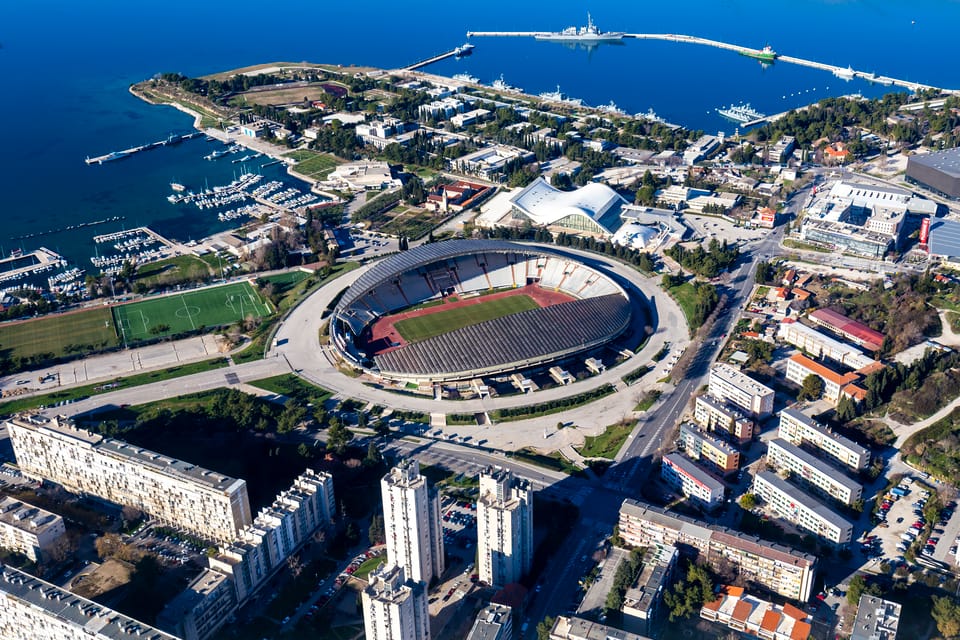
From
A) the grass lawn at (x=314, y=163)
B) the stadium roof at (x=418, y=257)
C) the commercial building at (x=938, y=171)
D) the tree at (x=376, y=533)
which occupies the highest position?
the grass lawn at (x=314, y=163)

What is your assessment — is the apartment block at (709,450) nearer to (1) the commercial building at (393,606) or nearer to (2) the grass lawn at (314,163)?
(1) the commercial building at (393,606)

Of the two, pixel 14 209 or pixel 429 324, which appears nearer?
pixel 429 324

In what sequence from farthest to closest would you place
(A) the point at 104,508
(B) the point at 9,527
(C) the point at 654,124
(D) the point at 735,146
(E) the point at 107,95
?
(E) the point at 107,95
(C) the point at 654,124
(D) the point at 735,146
(A) the point at 104,508
(B) the point at 9,527

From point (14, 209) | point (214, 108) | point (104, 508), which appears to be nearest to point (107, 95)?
point (214, 108)

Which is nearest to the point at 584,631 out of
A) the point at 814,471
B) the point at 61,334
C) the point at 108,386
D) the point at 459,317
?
the point at 814,471

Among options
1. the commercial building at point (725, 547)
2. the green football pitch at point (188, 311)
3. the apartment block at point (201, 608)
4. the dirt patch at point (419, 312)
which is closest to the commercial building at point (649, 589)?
the commercial building at point (725, 547)

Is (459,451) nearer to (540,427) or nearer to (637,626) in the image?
(540,427)
